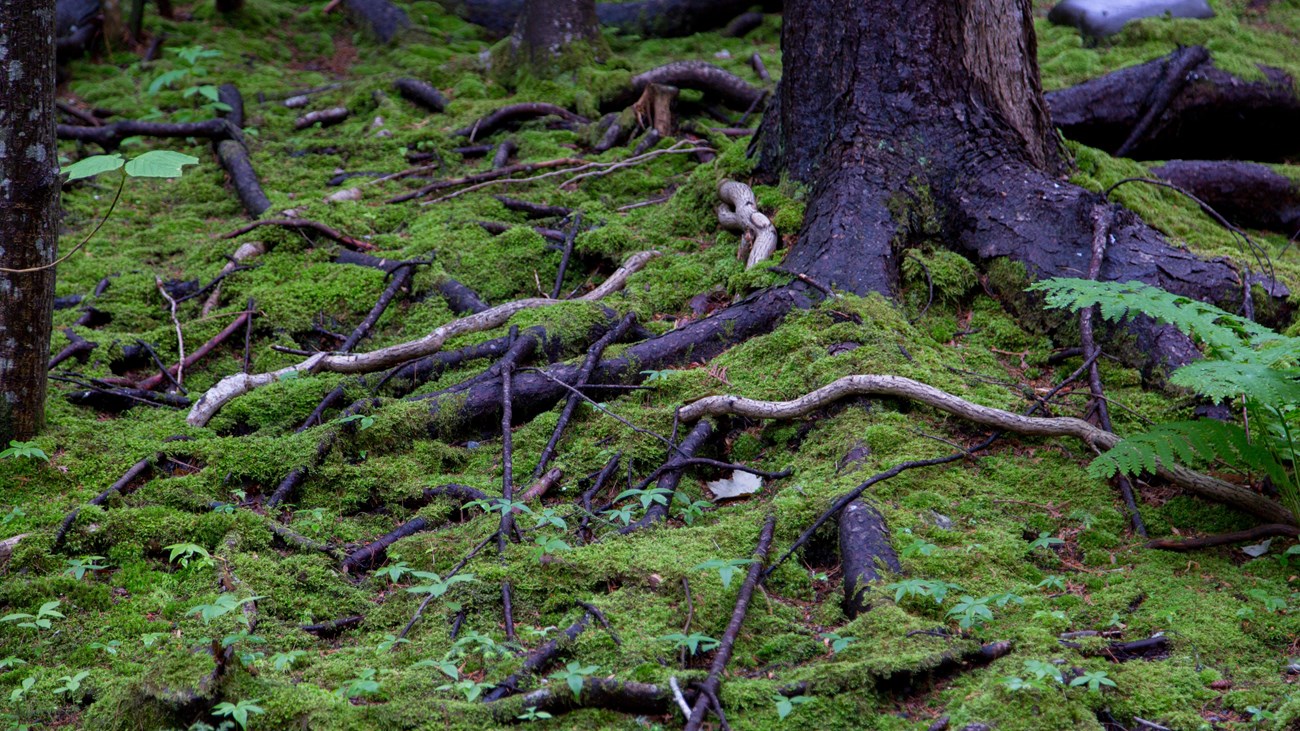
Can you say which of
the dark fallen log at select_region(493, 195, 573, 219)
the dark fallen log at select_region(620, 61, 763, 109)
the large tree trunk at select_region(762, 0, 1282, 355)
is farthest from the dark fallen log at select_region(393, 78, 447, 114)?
the large tree trunk at select_region(762, 0, 1282, 355)

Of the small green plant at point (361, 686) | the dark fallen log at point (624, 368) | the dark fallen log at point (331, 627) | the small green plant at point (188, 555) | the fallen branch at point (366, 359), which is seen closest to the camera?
the small green plant at point (361, 686)

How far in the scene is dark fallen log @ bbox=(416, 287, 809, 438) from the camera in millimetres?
4961

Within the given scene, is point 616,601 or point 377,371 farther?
point 377,371

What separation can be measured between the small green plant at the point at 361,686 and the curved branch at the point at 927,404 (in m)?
1.99

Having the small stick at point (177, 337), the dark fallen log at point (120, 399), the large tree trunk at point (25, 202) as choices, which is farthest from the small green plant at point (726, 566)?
the small stick at point (177, 337)

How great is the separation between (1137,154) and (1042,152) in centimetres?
301

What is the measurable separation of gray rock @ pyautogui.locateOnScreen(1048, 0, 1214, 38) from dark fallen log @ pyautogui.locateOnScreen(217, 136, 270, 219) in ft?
28.0

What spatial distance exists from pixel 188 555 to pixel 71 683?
786 millimetres

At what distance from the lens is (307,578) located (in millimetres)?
3844

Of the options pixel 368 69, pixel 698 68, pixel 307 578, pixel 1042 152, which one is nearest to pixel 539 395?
pixel 307 578

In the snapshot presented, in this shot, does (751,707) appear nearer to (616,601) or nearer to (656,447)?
(616,601)

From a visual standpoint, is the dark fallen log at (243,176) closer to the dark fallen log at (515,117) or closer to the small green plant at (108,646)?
the dark fallen log at (515,117)

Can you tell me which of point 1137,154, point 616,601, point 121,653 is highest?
point 1137,154

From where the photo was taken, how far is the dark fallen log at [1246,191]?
24.3 feet
